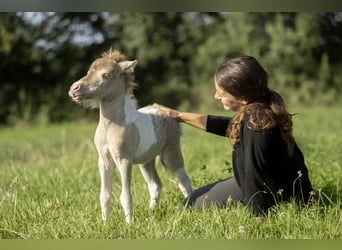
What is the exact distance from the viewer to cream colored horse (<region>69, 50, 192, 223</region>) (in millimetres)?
2881

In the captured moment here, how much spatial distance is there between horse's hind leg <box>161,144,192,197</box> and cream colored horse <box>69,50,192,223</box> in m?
0.20

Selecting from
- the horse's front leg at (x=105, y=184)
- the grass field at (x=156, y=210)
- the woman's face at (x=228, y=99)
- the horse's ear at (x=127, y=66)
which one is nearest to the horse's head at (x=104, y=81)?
the horse's ear at (x=127, y=66)

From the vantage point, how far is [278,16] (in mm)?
11602

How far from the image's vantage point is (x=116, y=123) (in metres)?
2.96

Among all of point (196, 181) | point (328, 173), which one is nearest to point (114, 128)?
point (196, 181)

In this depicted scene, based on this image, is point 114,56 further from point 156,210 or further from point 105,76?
point 156,210

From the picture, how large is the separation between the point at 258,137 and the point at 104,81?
909 mm

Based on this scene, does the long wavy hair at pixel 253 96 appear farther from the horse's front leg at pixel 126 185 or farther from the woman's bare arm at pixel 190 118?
the horse's front leg at pixel 126 185

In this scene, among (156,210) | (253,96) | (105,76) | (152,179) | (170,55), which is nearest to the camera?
(105,76)

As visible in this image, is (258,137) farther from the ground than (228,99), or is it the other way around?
(228,99)

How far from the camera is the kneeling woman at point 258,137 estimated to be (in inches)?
116

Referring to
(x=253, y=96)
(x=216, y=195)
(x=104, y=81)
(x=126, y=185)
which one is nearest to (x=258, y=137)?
(x=253, y=96)

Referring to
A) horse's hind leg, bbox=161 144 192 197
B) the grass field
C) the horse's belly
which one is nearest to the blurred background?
the grass field

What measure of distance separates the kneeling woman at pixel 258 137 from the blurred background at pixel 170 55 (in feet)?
24.9
